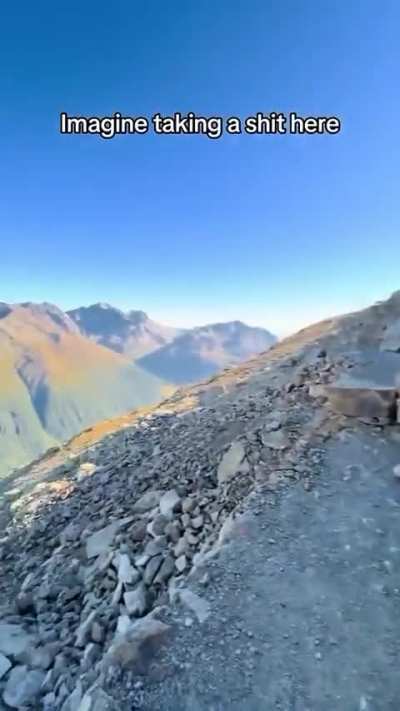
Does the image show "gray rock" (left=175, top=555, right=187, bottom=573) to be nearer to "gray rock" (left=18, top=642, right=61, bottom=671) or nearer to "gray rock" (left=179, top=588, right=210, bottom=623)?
"gray rock" (left=179, top=588, right=210, bottom=623)

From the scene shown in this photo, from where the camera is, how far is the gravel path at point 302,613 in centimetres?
576

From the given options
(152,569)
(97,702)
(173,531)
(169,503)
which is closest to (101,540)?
(169,503)

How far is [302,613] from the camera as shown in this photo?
6.64 m

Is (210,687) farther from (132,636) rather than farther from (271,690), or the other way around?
(132,636)

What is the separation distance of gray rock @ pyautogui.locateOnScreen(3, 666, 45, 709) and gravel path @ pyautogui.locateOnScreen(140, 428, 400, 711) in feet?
8.22

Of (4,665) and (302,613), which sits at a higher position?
(302,613)

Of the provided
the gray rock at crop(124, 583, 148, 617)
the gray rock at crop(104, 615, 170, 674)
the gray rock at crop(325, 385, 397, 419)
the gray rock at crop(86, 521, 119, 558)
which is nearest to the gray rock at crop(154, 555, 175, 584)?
the gray rock at crop(124, 583, 148, 617)

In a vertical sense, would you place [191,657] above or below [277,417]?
below

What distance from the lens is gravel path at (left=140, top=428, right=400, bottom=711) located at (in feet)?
18.9

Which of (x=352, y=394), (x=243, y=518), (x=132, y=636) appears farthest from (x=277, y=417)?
(x=132, y=636)

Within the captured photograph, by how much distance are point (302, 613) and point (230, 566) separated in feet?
4.17

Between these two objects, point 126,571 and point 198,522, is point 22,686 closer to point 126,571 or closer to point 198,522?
point 126,571

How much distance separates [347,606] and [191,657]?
2.13 metres

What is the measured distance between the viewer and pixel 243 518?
8.38m
